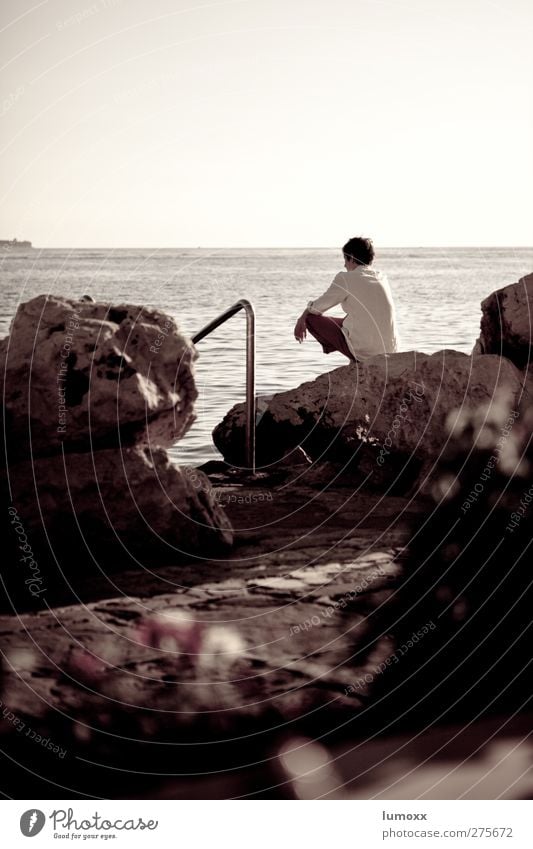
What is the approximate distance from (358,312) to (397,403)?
1310mm

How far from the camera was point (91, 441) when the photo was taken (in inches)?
135

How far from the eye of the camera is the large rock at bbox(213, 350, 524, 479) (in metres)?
4.54

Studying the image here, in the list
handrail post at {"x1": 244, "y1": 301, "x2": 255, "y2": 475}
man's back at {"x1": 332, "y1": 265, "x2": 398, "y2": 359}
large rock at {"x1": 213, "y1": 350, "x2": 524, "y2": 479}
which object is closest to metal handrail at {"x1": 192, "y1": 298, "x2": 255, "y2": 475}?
handrail post at {"x1": 244, "y1": 301, "x2": 255, "y2": 475}

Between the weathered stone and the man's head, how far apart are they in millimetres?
2783

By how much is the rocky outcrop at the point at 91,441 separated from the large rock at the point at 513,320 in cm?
194

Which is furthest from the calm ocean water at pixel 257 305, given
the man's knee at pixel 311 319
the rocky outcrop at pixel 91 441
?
the rocky outcrop at pixel 91 441

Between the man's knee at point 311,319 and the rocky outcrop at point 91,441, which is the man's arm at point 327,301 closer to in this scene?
the man's knee at point 311,319

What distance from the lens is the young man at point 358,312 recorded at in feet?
19.1

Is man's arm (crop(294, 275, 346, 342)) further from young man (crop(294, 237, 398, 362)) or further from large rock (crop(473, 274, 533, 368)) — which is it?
large rock (crop(473, 274, 533, 368))

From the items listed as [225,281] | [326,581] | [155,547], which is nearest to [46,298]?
[155,547]

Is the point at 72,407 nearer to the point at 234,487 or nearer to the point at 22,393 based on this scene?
the point at 22,393
